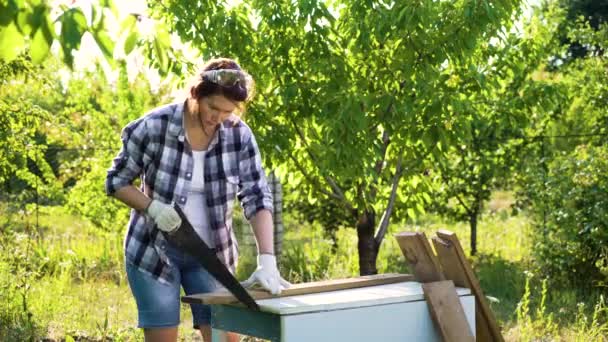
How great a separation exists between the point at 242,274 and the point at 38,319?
2553mm

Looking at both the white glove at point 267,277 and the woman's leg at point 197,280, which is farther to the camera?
the woman's leg at point 197,280

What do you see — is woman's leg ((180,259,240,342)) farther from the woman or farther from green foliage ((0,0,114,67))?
green foliage ((0,0,114,67))

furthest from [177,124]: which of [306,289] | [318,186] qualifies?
[318,186]

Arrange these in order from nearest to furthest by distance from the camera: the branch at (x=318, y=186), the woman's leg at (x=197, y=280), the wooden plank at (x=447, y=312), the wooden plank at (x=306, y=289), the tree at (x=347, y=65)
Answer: the wooden plank at (x=306, y=289), the wooden plank at (x=447, y=312), the woman's leg at (x=197, y=280), the tree at (x=347, y=65), the branch at (x=318, y=186)

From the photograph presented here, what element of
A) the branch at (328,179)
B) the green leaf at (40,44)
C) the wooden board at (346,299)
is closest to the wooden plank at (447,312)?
the wooden board at (346,299)

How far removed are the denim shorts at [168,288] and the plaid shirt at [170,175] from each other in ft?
0.11

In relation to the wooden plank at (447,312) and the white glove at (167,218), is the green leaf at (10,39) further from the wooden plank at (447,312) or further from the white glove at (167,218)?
the wooden plank at (447,312)

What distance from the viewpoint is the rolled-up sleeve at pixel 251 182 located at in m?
3.78

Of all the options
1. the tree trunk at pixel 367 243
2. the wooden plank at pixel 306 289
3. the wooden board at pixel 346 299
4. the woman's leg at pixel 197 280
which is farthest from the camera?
the tree trunk at pixel 367 243

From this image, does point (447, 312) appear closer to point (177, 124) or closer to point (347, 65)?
point (177, 124)

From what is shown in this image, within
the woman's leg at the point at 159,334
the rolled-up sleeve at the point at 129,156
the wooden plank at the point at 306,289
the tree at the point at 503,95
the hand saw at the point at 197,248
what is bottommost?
the woman's leg at the point at 159,334

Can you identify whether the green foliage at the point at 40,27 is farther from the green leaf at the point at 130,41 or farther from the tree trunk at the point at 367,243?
the tree trunk at the point at 367,243

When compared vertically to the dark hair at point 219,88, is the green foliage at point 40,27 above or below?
below

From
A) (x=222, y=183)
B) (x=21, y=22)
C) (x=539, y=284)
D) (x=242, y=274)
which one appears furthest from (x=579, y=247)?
(x=21, y=22)
